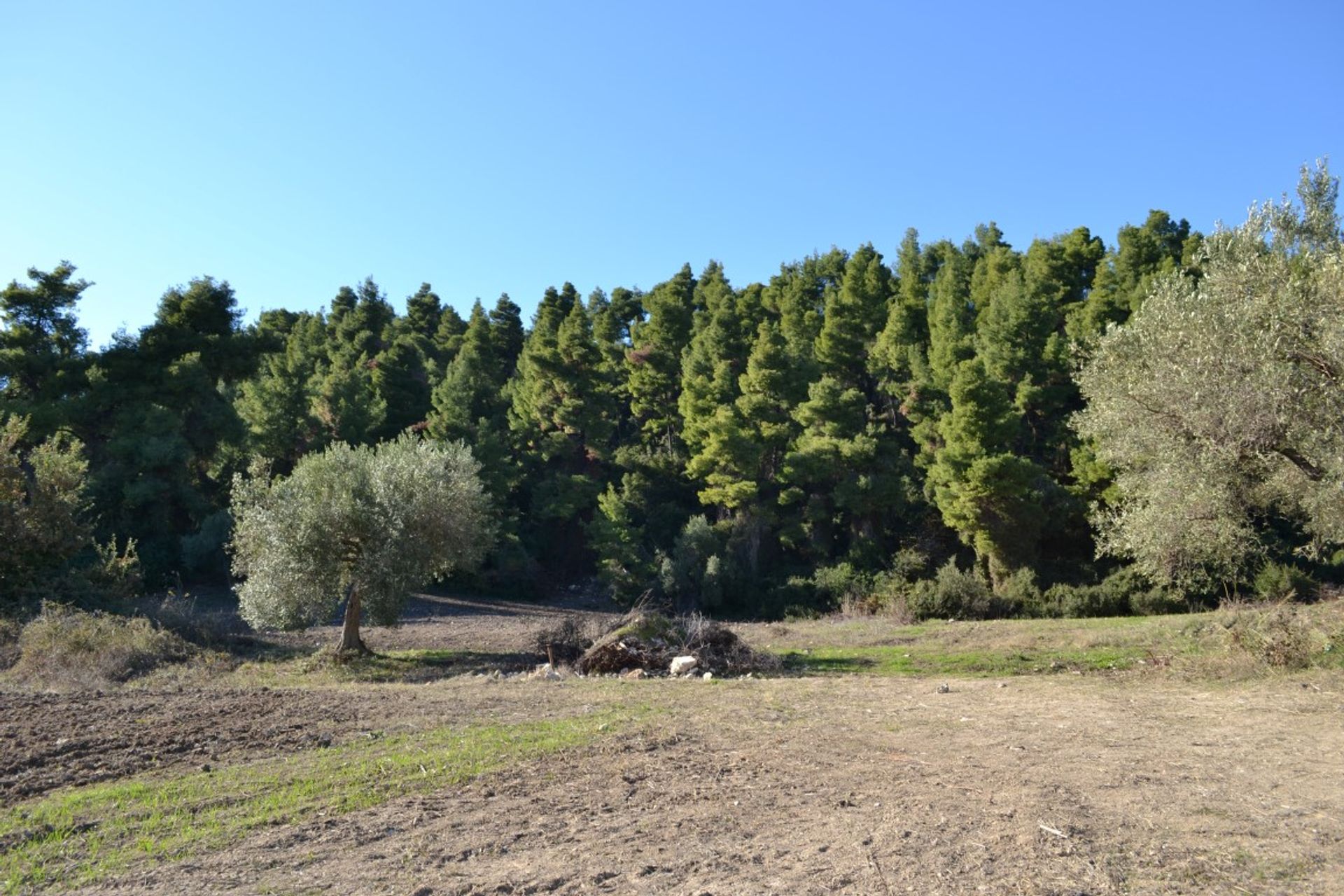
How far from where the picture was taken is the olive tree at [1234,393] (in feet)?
45.1

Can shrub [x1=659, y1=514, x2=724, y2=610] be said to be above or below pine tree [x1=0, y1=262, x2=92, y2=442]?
below

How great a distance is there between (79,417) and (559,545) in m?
21.8

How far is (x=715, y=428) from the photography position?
128 ft

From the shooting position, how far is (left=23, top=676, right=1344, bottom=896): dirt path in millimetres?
5750

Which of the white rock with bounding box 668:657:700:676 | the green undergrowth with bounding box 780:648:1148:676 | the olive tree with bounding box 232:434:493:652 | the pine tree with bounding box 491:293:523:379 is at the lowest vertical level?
the green undergrowth with bounding box 780:648:1148:676

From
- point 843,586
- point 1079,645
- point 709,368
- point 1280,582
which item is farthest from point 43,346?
point 1280,582

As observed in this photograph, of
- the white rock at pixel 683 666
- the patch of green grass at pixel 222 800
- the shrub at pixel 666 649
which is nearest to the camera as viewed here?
the patch of green grass at pixel 222 800

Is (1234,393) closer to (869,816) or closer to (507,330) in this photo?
(869,816)

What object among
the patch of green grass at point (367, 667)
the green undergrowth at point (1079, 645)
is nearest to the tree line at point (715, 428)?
the green undergrowth at point (1079, 645)

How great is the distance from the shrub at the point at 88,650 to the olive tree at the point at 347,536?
2.01 meters

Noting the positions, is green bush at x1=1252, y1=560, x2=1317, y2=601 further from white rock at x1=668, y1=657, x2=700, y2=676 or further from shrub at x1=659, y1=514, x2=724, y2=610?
white rock at x1=668, y1=657, x2=700, y2=676

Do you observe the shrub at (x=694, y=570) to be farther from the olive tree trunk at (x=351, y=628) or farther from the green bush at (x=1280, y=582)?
the green bush at (x=1280, y=582)

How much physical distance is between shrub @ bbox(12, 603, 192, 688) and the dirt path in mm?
5965

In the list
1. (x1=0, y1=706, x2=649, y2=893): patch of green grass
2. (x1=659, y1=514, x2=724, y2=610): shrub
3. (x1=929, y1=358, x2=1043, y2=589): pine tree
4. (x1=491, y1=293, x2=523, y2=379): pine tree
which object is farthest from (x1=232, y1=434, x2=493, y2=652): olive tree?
(x1=491, y1=293, x2=523, y2=379): pine tree
